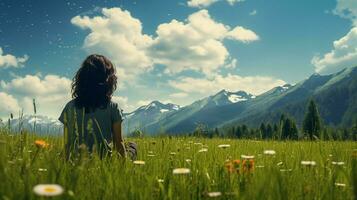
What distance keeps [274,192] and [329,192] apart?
2.56 ft

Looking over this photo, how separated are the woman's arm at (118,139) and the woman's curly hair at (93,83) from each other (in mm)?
376

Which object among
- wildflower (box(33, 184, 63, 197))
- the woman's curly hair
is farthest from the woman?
wildflower (box(33, 184, 63, 197))

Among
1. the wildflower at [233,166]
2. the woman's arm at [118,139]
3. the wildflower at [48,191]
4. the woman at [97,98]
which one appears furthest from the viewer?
the woman at [97,98]

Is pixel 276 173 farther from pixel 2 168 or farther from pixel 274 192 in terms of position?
pixel 2 168

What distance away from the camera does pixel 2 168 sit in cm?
227

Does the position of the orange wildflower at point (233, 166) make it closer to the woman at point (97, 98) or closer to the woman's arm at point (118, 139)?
the woman's arm at point (118, 139)

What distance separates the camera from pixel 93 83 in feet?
21.5

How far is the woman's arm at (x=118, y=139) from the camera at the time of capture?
20.8ft

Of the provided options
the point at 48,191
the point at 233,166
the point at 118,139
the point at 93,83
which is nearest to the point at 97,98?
the point at 93,83

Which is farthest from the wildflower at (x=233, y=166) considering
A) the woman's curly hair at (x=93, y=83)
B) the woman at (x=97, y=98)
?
the woman's curly hair at (x=93, y=83)

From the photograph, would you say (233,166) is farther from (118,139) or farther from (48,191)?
(118,139)

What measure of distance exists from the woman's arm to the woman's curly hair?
0.38m

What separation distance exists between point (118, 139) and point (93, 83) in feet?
3.04

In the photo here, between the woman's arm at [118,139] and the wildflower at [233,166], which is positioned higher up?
the woman's arm at [118,139]
